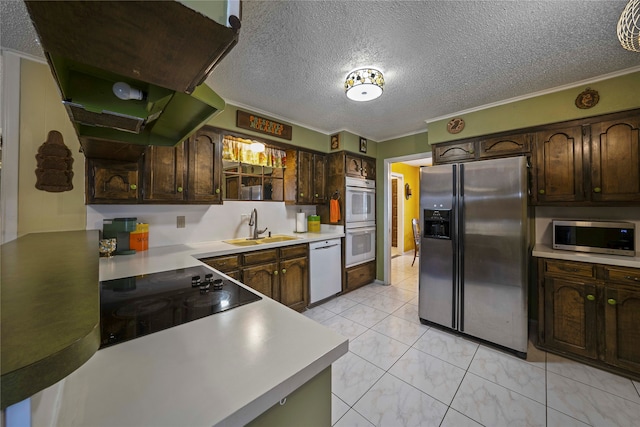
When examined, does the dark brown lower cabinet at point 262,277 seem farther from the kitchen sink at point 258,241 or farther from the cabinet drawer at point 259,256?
the kitchen sink at point 258,241

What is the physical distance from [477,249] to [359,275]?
1824mm

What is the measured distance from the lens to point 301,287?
292 cm

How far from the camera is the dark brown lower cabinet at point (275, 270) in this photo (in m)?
2.30

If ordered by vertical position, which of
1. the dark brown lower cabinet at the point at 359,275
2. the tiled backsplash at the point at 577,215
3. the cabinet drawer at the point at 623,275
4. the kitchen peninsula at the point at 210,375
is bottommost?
the dark brown lower cabinet at the point at 359,275

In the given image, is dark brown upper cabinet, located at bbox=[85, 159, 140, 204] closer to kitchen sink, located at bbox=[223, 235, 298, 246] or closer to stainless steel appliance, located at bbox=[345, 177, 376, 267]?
kitchen sink, located at bbox=[223, 235, 298, 246]

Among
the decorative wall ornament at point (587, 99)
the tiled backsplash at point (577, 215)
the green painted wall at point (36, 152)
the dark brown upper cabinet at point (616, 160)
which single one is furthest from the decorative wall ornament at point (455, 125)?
the green painted wall at point (36, 152)

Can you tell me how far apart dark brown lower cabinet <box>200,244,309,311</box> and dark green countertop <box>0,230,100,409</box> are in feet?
5.56

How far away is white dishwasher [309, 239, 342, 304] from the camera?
3.05 m

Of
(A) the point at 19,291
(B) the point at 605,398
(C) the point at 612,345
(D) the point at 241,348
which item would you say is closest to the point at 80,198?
(A) the point at 19,291

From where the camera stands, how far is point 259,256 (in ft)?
8.19

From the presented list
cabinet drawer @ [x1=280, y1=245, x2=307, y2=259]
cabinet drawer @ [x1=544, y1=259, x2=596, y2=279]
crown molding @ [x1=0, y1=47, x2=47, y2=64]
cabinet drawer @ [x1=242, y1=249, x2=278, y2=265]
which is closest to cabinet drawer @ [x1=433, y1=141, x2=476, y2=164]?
cabinet drawer @ [x1=544, y1=259, x2=596, y2=279]

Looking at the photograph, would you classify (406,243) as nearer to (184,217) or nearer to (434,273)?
(434,273)

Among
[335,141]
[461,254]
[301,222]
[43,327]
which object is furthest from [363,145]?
[43,327]

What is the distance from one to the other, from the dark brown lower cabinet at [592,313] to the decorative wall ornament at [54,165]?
408cm
